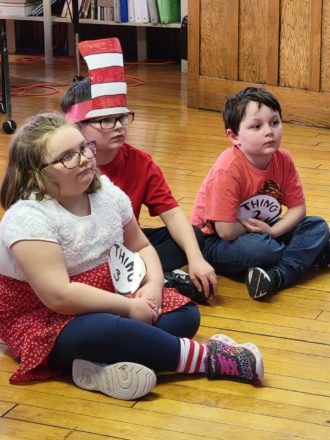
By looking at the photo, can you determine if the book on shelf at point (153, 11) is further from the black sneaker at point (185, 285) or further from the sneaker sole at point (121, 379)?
the sneaker sole at point (121, 379)

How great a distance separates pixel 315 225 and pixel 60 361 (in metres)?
0.91

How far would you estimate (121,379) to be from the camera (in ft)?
6.00

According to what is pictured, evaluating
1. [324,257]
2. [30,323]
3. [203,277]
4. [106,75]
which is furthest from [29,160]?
[324,257]

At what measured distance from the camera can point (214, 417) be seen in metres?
1.76

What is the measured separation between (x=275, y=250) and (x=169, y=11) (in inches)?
147

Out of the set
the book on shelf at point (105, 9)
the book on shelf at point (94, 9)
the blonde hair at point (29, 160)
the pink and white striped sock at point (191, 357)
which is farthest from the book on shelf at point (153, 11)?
the pink and white striped sock at point (191, 357)

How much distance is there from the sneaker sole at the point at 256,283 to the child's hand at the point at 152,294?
1.29 ft

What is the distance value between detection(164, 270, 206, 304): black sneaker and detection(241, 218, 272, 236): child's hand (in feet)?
0.76

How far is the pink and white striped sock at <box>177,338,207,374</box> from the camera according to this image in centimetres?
191

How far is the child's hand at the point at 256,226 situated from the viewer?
8.15 feet

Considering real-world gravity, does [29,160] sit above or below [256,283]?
above

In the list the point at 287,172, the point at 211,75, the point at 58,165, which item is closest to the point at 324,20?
the point at 211,75

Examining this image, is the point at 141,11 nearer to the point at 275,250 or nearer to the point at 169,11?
the point at 169,11

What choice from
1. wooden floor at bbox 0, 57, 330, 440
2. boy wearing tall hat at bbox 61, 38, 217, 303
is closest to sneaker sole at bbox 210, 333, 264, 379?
wooden floor at bbox 0, 57, 330, 440
